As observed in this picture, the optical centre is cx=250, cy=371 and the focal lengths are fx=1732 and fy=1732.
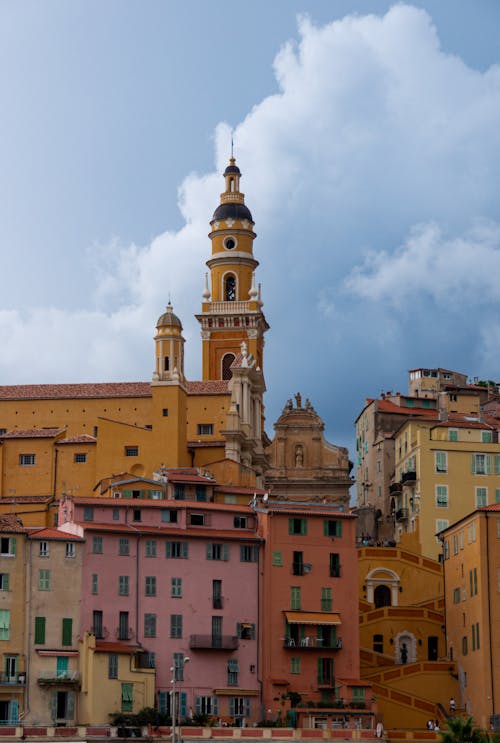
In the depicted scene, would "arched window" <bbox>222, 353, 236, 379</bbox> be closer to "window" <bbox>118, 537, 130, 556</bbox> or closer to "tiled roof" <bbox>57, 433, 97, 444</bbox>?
"tiled roof" <bbox>57, 433, 97, 444</bbox>

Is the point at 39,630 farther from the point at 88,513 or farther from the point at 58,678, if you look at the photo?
the point at 88,513

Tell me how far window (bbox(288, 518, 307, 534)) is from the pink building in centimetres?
204

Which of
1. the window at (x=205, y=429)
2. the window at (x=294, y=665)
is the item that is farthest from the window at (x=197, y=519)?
the window at (x=205, y=429)

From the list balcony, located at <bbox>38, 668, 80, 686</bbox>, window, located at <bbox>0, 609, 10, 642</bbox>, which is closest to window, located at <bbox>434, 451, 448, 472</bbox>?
balcony, located at <bbox>38, 668, 80, 686</bbox>

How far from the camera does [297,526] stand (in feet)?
294

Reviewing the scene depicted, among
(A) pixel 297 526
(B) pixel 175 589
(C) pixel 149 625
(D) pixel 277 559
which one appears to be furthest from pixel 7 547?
(A) pixel 297 526

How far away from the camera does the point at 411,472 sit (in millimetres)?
111188

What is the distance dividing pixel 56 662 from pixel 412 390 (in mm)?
69191

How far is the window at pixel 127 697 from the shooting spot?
8188cm

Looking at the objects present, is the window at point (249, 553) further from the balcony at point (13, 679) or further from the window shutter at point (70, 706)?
the balcony at point (13, 679)

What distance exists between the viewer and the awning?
8668 cm

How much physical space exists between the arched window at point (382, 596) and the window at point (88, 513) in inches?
801

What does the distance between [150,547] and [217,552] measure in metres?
3.52

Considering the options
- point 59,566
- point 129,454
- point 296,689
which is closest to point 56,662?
point 59,566
